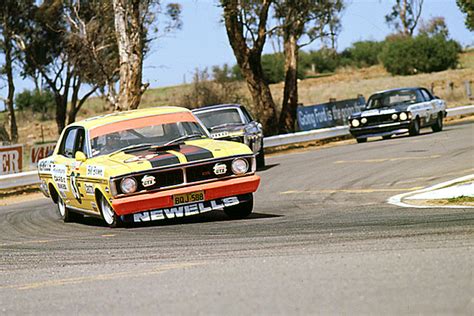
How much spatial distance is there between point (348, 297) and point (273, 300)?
0.46 meters

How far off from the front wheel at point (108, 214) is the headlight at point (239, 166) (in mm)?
1543

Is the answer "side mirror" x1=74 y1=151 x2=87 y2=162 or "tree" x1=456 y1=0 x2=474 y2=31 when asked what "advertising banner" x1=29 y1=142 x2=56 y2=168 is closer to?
"side mirror" x1=74 y1=151 x2=87 y2=162

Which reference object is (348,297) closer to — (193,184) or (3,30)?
(193,184)

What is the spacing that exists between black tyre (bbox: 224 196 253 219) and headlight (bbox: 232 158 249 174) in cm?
52

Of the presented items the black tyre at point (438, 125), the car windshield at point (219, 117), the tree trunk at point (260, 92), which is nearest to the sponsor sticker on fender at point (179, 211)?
the car windshield at point (219, 117)

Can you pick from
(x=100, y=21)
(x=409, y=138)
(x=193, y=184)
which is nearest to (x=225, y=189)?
(x=193, y=184)

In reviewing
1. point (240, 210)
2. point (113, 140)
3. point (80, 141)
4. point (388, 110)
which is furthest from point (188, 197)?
point (388, 110)

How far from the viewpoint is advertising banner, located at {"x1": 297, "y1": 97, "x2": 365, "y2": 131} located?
120ft

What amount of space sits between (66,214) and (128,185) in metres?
2.84

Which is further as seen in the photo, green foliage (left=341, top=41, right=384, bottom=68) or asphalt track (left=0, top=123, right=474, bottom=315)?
green foliage (left=341, top=41, right=384, bottom=68)

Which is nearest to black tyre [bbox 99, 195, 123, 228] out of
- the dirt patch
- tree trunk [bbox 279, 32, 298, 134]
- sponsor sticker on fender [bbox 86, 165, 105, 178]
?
sponsor sticker on fender [bbox 86, 165, 105, 178]

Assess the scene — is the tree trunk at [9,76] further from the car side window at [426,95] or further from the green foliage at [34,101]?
the car side window at [426,95]

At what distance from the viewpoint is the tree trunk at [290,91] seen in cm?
3850

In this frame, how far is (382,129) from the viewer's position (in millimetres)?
29406
